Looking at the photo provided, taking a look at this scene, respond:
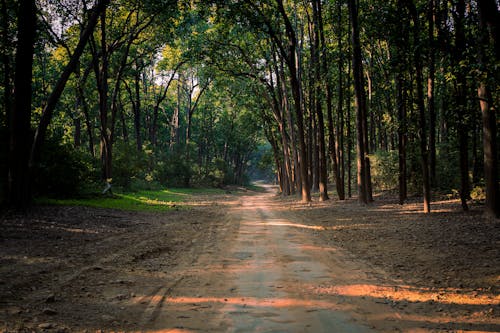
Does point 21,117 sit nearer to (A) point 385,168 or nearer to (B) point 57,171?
(B) point 57,171

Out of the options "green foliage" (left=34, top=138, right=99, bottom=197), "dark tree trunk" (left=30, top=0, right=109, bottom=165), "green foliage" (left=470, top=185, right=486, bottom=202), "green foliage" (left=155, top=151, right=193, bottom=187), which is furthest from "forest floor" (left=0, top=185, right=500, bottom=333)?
"green foliage" (left=155, top=151, right=193, bottom=187)

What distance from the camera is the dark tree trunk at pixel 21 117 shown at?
11.7m

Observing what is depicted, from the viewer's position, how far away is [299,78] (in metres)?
25.3

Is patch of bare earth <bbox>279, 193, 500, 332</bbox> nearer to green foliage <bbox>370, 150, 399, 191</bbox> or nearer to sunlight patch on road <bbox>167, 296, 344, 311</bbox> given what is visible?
sunlight patch on road <bbox>167, 296, 344, 311</bbox>

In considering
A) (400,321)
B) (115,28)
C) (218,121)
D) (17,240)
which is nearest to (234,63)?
(115,28)

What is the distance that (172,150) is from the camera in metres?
52.8

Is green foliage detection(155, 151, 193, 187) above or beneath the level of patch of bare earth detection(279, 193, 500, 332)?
above

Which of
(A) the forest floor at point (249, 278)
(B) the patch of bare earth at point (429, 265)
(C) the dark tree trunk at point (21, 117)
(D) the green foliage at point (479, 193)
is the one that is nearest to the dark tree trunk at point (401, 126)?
(D) the green foliage at point (479, 193)

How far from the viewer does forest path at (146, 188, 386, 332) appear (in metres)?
4.03

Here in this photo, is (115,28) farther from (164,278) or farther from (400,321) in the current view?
(400,321)

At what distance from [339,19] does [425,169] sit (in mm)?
10602

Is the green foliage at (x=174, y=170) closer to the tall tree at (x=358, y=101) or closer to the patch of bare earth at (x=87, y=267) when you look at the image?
the tall tree at (x=358, y=101)

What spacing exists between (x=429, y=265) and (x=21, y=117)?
473 inches

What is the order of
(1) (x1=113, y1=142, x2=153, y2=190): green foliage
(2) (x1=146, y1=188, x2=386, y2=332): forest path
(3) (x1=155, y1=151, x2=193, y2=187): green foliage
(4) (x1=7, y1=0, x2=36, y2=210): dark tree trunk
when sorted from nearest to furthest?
1. (2) (x1=146, y1=188, x2=386, y2=332): forest path
2. (4) (x1=7, y1=0, x2=36, y2=210): dark tree trunk
3. (1) (x1=113, y1=142, x2=153, y2=190): green foliage
4. (3) (x1=155, y1=151, x2=193, y2=187): green foliage
